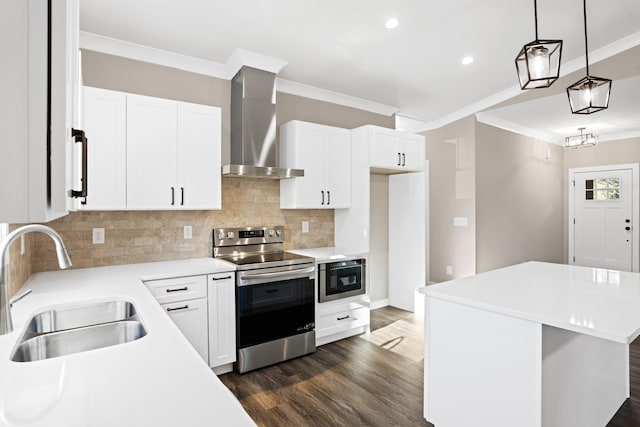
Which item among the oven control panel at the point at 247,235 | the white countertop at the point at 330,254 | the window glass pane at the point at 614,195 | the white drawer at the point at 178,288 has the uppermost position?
the window glass pane at the point at 614,195

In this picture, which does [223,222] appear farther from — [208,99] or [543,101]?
[543,101]

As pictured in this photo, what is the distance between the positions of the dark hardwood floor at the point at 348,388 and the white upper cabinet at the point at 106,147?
64.4 inches

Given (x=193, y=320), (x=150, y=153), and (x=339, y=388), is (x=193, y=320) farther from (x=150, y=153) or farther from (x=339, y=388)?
(x=150, y=153)

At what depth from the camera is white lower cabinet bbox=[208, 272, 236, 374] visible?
8.85ft

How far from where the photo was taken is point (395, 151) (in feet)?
13.2

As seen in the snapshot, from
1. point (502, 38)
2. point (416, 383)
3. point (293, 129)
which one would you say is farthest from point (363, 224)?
point (502, 38)

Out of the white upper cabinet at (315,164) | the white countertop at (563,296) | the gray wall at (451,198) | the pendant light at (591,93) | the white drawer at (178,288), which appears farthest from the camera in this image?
the gray wall at (451,198)

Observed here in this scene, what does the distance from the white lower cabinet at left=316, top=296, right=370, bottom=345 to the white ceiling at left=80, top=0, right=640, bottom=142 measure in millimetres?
2384

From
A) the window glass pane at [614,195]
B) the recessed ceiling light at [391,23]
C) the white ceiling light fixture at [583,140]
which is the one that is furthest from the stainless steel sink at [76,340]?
the window glass pane at [614,195]

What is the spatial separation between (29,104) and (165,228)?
8.89ft

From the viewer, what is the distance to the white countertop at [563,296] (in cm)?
142

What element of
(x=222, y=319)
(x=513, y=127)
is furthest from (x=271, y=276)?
(x=513, y=127)

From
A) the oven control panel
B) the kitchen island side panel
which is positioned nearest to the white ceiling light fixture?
the oven control panel

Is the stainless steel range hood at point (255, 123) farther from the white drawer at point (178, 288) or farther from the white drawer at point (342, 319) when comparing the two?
the white drawer at point (342, 319)
